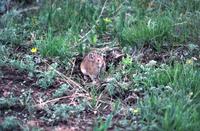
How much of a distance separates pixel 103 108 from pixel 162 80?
48 cm

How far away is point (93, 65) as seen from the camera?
335 centimetres

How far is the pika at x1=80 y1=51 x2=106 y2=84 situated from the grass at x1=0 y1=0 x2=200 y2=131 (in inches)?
2.8

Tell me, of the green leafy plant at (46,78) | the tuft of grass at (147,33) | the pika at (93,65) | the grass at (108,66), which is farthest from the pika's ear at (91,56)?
the tuft of grass at (147,33)

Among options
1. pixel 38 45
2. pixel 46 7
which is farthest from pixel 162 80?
pixel 46 7

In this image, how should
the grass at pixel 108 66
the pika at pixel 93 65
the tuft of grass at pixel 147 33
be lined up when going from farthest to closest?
the tuft of grass at pixel 147 33, the pika at pixel 93 65, the grass at pixel 108 66

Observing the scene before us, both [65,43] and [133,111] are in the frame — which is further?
[65,43]

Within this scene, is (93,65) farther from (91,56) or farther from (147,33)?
(147,33)

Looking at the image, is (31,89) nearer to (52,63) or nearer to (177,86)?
(52,63)

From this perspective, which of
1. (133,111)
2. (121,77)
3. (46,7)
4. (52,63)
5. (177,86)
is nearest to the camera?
(133,111)

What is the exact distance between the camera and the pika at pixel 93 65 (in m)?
3.32

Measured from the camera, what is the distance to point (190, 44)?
11.9 feet

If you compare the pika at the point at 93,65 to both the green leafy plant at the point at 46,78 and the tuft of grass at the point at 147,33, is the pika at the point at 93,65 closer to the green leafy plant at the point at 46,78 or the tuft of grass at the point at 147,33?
the green leafy plant at the point at 46,78

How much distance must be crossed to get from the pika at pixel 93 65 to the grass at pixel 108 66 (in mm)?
71

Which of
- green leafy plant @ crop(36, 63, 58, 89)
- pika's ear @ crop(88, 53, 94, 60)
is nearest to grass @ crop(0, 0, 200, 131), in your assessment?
green leafy plant @ crop(36, 63, 58, 89)
